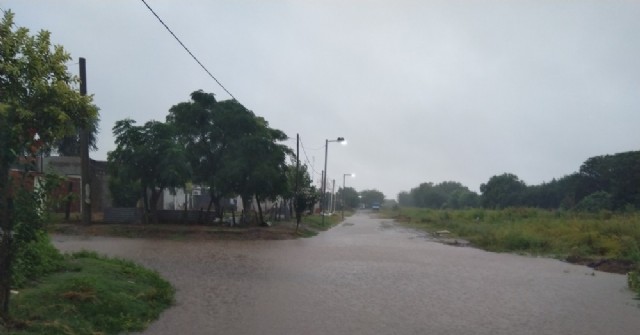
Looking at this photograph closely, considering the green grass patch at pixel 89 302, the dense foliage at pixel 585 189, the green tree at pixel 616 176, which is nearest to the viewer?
the green grass patch at pixel 89 302

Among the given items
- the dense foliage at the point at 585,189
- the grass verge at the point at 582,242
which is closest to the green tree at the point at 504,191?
the dense foliage at the point at 585,189

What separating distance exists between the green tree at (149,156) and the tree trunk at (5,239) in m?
19.3

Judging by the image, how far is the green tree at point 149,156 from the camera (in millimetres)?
26531

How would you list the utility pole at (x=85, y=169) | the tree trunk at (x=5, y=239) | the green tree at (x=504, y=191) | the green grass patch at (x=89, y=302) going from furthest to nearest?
the green tree at (x=504, y=191), the utility pole at (x=85, y=169), the green grass patch at (x=89, y=302), the tree trunk at (x=5, y=239)

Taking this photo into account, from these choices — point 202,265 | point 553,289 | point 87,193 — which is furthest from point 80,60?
point 553,289

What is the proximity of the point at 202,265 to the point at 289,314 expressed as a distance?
654 cm

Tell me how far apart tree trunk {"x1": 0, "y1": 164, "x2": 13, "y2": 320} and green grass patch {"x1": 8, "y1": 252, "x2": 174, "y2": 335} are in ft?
0.88

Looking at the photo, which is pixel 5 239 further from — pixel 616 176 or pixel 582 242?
pixel 616 176

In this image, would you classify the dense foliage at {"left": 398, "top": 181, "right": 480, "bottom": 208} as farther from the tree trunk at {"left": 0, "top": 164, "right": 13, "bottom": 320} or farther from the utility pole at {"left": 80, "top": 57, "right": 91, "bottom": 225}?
the tree trunk at {"left": 0, "top": 164, "right": 13, "bottom": 320}

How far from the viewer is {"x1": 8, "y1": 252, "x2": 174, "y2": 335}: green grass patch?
727 centimetres

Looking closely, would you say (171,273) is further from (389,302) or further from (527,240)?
(527,240)

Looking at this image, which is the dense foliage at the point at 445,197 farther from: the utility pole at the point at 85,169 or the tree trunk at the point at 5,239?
the tree trunk at the point at 5,239

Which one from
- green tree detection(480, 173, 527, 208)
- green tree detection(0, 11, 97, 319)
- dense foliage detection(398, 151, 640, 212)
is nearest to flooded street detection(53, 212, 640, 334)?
green tree detection(0, 11, 97, 319)

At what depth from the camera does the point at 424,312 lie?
10.2m
